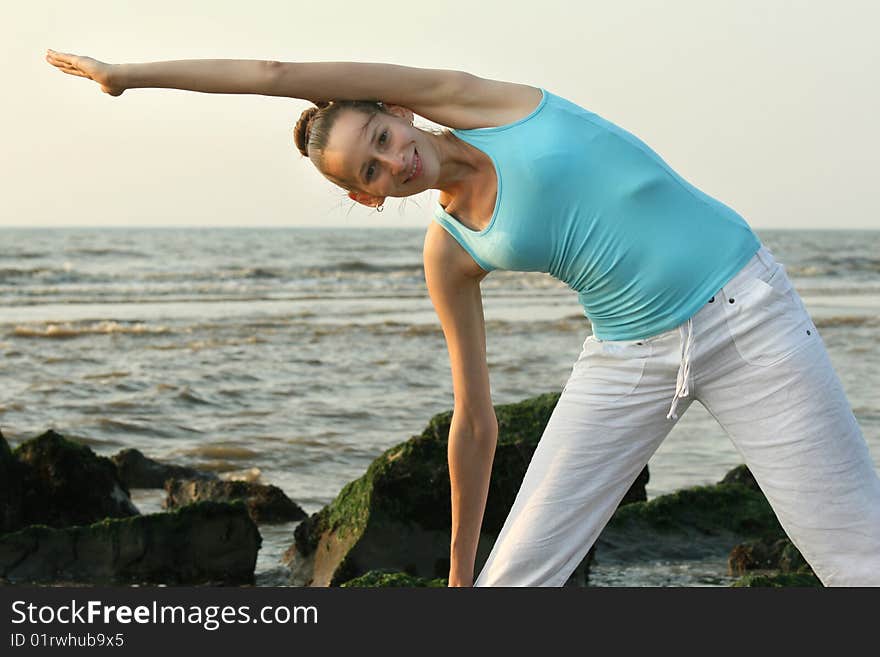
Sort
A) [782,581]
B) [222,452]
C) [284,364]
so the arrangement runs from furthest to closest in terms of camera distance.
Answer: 1. [284,364]
2. [222,452]
3. [782,581]

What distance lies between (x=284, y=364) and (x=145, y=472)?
622 centimetres

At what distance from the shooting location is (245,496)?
301 inches

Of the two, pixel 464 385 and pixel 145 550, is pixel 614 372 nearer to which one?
pixel 464 385

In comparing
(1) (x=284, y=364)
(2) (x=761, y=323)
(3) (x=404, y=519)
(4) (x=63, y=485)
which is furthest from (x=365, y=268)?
(2) (x=761, y=323)

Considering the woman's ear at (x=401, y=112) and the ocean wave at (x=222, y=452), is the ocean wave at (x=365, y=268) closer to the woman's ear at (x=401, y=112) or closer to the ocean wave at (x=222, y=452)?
the ocean wave at (x=222, y=452)

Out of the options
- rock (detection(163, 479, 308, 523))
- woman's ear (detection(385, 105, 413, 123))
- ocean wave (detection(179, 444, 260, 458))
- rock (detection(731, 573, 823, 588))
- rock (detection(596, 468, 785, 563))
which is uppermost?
woman's ear (detection(385, 105, 413, 123))

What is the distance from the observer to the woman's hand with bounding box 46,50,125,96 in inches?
122

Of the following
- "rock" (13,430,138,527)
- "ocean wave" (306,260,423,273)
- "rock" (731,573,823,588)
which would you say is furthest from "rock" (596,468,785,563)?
"ocean wave" (306,260,423,273)

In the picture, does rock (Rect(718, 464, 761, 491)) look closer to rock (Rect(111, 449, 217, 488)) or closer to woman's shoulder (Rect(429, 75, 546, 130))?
rock (Rect(111, 449, 217, 488))

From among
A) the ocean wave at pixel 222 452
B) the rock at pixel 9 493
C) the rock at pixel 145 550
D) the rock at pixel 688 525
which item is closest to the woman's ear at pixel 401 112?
the rock at pixel 145 550

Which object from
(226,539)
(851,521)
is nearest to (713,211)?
(851,521)

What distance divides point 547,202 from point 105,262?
31514mm

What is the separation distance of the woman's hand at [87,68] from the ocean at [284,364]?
3.62m

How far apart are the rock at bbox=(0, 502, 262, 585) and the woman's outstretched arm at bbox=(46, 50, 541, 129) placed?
3352 mm
